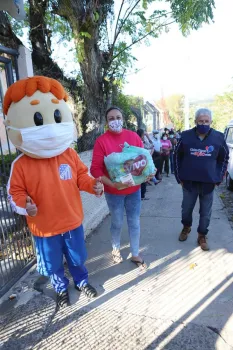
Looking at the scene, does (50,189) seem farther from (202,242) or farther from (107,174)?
(202,242)

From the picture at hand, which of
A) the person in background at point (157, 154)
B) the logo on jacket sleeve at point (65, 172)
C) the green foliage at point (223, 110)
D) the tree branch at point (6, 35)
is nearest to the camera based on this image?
the logo on jacket sleeve at point (65, 172)

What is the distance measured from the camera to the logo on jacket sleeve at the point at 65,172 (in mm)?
2193

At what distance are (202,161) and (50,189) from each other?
1.86 metres

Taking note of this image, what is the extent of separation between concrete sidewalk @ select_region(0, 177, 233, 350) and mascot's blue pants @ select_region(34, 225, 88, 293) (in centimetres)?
28

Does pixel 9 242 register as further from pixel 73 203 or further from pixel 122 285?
pixel 122 285

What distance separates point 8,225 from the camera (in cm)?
274

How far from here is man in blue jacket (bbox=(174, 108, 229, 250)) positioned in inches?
119

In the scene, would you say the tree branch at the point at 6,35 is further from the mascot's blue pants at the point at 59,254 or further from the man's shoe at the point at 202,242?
the man's shoe at the point at 202,242

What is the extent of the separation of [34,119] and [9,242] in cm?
148

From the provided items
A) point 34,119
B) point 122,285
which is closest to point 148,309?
point 122,285

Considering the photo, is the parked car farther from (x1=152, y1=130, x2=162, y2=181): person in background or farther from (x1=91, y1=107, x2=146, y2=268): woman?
(x1=91, y1=107, x2=146, y2=268): woman

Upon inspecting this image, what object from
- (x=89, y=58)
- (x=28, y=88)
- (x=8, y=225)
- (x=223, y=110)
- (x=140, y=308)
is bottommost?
(x=140, y=308)

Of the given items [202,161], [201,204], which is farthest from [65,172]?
[201,204]

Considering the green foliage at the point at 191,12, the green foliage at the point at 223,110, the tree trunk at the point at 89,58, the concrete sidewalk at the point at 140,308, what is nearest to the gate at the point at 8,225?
the concrete sidewalk at the point at 140,308
